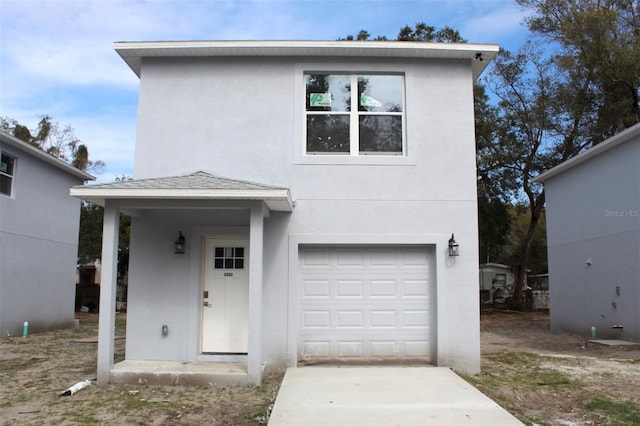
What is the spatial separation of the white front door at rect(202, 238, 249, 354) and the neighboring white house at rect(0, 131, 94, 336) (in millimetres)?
7674

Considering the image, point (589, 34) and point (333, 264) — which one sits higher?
point (589, 34)

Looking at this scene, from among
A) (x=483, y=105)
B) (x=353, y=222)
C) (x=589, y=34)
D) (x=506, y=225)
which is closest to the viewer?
(x=353, y=222)

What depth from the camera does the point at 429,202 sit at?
8750 mm

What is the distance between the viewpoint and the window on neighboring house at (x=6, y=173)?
532 inches

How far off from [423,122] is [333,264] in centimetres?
286

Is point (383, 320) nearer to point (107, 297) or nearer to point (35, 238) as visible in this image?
point (107, 297)

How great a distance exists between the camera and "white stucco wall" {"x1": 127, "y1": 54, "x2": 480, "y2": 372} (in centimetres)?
855

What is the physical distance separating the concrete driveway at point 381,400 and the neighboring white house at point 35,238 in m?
9.72

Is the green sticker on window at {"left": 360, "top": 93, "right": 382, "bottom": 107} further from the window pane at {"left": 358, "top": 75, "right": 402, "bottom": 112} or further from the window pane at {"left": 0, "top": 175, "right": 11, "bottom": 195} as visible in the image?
the window pane at {"left": 0, "top": 175, "right": 11, "bottom": 195}

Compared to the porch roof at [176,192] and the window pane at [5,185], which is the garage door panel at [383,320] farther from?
the window pane at [5,185]

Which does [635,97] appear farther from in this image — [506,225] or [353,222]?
[353,222]

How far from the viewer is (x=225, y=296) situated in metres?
8.73

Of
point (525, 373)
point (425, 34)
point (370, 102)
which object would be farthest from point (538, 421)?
point (425, 34)

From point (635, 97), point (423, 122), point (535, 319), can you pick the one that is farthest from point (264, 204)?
point (635, 97)
